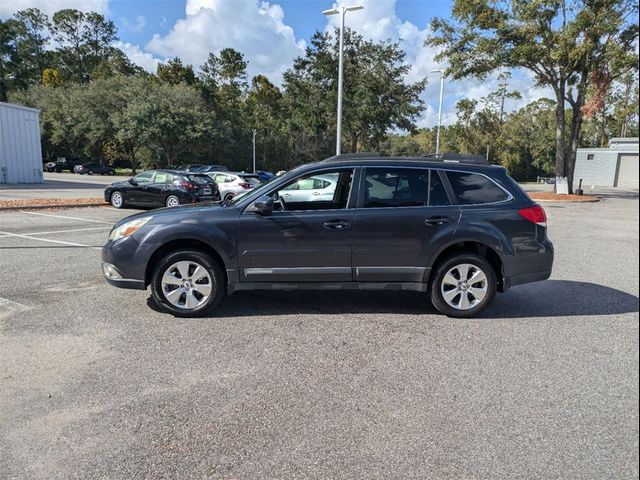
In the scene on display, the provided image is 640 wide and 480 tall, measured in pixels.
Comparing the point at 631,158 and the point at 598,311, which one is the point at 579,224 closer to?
the point at 598,311

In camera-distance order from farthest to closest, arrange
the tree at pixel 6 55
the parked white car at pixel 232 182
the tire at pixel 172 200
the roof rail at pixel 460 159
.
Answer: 1. the tree at pixel 6 55
2. the parked white car at pixel 232 182
3. the tire at pixel 172 200
4. the roof rail at pixel 460 159

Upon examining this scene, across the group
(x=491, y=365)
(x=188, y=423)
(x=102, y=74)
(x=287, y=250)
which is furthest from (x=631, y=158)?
(x=102, y=74)

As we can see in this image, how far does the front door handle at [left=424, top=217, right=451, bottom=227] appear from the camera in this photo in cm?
502

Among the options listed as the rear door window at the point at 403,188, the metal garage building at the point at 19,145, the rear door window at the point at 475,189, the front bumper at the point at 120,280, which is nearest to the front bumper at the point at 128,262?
the front bumper at the point at 120,280

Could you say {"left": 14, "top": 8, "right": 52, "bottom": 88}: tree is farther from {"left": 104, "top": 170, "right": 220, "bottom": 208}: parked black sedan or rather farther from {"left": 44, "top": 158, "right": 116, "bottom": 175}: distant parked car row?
{"left": 104, "top": 170, "right": 220, "bottom": 208}: parked black sedan

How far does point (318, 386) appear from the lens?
3561 mm

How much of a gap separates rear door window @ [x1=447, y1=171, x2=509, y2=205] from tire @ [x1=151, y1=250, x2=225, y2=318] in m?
2.81

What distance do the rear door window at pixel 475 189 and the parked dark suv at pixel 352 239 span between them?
11 mm

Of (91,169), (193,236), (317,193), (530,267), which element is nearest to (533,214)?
(530,267)

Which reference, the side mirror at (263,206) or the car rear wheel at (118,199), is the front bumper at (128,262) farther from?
the car rear wheel at (118,199)

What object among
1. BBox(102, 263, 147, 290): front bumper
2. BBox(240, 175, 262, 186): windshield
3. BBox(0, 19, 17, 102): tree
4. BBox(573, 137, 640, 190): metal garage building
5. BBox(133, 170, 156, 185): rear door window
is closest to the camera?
BBox(573, 137, 640, 190): metal garage building

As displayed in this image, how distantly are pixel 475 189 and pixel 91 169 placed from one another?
53.3 metres

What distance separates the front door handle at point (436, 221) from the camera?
5.02m

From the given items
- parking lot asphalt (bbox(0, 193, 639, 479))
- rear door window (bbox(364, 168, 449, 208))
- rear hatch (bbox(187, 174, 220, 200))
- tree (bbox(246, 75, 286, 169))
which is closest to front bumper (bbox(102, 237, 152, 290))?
parking lot asphalt (bbox(0, 193, 639, 479))
